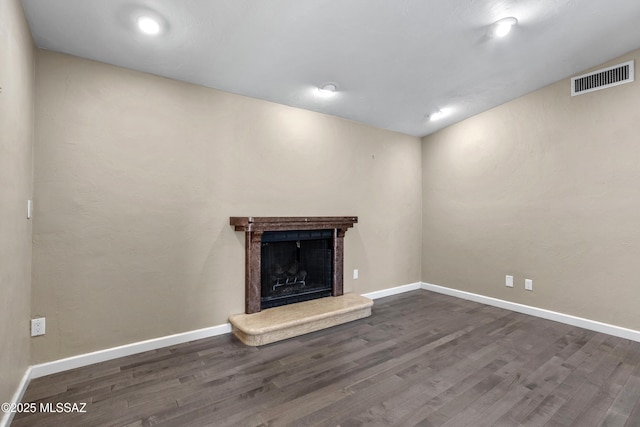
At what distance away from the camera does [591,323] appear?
317 cm

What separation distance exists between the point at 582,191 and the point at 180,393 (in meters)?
4.26

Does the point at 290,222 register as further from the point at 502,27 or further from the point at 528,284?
the point at 528,284

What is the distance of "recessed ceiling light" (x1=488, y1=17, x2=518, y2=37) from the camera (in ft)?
7.91

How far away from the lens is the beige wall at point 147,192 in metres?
2.30

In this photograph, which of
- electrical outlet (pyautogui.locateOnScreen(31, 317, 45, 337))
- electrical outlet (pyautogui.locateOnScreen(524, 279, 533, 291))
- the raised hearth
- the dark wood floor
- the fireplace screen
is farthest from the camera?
electrical outlet (pyautogui.locateOnScreen(524, 279, 533, 291))

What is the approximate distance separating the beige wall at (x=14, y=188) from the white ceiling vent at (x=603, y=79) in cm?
477

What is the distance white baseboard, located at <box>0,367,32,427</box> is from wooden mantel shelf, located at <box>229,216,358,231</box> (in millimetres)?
1827

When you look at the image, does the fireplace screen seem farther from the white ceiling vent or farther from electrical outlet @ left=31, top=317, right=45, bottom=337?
the white ceiling vent

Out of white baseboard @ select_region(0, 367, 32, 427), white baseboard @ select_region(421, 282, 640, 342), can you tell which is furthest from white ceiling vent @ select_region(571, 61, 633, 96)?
white baseboard @ select_region(0, 367, 32, 427)

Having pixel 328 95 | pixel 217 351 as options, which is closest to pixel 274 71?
pixel 328 95

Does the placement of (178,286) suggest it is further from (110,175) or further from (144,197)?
(110,175)

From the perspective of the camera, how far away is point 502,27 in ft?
8.10

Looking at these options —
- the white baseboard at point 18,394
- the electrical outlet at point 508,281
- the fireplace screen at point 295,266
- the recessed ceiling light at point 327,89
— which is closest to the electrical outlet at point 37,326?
the white baseboard at point 18,394

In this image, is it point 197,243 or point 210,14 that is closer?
point 210,14
